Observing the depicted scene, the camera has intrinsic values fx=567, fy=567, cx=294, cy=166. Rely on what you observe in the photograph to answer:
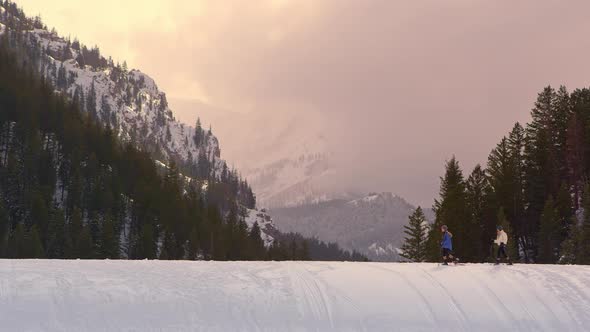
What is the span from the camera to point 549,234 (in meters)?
65.9

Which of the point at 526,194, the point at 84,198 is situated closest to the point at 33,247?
the point at 84,198

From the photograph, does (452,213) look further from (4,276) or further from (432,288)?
(4,276)

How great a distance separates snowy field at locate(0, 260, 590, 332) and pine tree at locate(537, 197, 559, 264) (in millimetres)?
41269

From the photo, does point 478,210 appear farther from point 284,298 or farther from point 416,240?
point 284,298

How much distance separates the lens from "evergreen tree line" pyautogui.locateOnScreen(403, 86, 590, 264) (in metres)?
65.8

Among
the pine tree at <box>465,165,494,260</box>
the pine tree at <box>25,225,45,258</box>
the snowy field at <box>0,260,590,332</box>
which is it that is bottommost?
the snowy field at <box>0,260,590,332</box>

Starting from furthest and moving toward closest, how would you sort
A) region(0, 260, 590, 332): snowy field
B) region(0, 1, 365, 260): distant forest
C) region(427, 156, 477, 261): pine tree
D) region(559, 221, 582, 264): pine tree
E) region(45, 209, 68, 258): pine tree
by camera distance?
region(0, 1, 365, 260): distant forest
region(45, 209, 68, 258): pine tree
region(427, 156, 477, 261): pine tree
region(559, 221, 582, 264): pine tree
region(0, 260, 590, 332): snowy field

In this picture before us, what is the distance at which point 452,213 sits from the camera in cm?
6519

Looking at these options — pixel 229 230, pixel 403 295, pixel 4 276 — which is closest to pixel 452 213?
pixel 403 295

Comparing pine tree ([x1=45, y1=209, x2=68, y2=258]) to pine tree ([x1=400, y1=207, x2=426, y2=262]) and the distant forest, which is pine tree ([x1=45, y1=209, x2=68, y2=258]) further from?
pine tree ([x1=400, y1=207, x2=426, y2=262])

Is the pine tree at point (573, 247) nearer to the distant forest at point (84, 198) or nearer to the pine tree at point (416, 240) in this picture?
the pine tree at point (416, 240)

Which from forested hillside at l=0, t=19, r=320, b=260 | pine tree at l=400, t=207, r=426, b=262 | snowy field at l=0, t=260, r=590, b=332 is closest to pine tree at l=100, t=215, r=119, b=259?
forested hillside at l=0, t=19, r=320, b=260

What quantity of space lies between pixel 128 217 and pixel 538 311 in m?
121

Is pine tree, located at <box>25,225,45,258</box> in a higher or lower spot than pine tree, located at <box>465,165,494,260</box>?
lower
